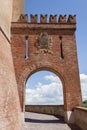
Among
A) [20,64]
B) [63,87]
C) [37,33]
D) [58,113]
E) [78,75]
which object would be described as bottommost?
[58,113]

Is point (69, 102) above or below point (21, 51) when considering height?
below

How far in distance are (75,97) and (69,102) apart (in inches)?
18.1

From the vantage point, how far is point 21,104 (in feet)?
33.9

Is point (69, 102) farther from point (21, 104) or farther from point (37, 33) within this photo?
point (37, 33)

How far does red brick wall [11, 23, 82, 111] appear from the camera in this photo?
35.3 ft

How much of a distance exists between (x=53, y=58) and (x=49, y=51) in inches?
20.3

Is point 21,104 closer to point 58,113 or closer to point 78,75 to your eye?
point 78,75

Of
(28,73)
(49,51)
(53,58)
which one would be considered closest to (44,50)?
(49,51)

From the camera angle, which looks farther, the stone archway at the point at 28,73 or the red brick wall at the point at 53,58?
the red brick wall at the point at 53,58

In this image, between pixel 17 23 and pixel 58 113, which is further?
pixel 58 113

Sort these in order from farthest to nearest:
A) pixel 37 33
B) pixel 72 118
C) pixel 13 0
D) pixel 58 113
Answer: pixel 58 113 < pixel 13 0 < pixel 37 33 < pixel 72 118

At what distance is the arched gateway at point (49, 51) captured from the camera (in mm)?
10766

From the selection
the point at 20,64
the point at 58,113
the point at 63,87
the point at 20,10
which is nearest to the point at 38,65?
the point at 20,64

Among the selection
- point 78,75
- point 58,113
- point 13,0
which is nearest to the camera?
point 78,75
